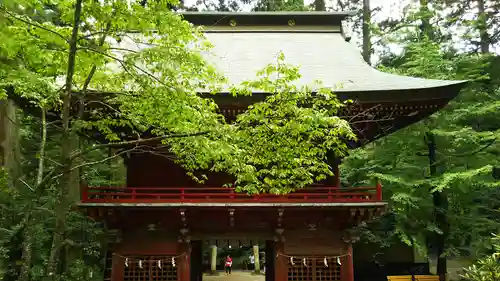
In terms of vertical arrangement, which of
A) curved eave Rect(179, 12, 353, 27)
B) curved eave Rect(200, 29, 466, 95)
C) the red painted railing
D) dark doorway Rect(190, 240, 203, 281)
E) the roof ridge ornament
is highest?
curved eave Rect(179, 12, 353, 27)

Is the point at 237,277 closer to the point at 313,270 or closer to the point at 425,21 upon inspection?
the point at 313,270

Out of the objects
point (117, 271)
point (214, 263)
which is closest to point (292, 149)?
point (117, 271)

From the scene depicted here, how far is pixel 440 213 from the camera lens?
1454cm

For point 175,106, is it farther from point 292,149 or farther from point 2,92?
point 2,92

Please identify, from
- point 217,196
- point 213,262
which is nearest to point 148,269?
point 217,196

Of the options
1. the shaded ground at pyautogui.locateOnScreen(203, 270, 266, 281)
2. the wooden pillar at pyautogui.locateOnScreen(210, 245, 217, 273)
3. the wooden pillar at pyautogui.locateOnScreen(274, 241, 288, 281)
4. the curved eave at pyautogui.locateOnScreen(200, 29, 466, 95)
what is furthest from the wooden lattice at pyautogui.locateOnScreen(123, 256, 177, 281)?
the wooden pillar at pyautogui.locateOnScreen(210, 245, 217, 273)

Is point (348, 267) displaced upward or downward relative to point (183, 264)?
downward

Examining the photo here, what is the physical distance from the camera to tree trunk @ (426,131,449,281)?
562 inches

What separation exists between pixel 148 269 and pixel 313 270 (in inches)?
165

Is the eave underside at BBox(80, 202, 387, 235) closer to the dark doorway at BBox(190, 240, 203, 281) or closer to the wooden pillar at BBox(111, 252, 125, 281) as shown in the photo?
the wooden pillar at BBox(111, 252, 125, 281)

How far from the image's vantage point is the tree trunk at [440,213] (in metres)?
14.3

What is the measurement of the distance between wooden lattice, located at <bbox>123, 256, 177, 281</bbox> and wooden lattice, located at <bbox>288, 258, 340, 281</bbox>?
9.92ft

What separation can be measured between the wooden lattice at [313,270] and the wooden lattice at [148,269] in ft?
9.92

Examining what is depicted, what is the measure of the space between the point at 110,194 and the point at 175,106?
4.88 m
